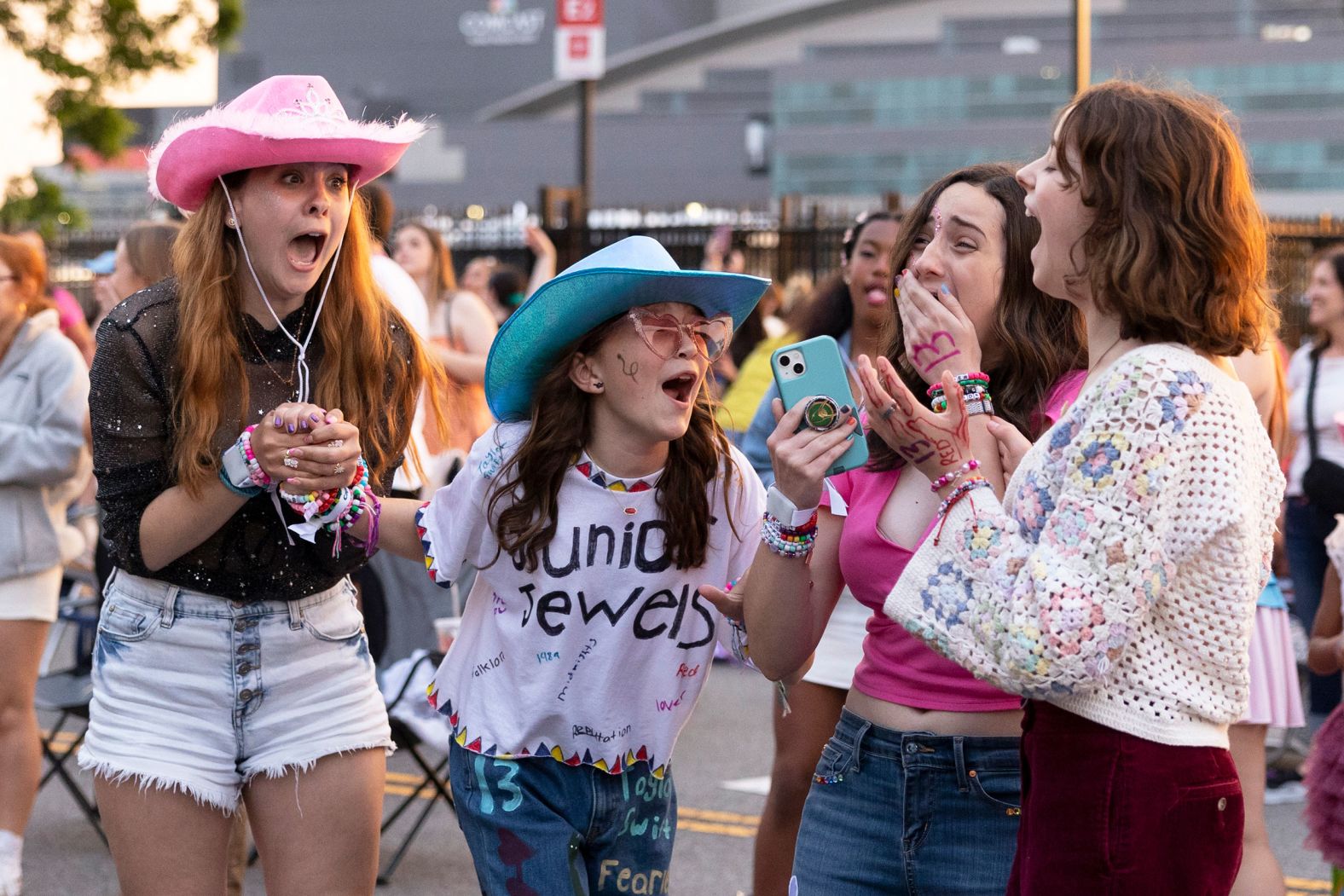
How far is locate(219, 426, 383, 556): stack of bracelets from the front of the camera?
9.99ft

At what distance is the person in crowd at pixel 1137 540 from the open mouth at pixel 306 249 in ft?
5.03

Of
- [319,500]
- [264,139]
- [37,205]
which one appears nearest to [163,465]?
[319,500]

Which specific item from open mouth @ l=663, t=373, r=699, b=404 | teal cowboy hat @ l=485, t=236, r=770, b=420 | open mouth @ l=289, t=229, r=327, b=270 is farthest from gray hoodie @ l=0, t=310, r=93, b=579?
open mouth @ l=663, t=373, r=699, b=404

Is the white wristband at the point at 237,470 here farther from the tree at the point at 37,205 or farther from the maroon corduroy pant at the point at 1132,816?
the tree at the point at 37,205

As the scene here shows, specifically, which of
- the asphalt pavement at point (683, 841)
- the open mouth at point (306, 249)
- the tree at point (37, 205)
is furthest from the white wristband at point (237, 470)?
the tree at point (37, 205)

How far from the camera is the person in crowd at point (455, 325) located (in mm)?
7551

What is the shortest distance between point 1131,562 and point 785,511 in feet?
2.33

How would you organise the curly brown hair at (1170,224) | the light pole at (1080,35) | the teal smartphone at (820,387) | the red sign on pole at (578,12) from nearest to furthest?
1. the curly brown hair at (1170,224)
2. the teal smartphone at (820,387)
3. the light pole at (1080,35)
4. the red sign on pole at (578,12)

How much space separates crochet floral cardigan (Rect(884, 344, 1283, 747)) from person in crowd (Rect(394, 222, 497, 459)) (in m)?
5.11

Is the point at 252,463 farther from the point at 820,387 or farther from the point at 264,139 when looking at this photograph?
the point at 820,387

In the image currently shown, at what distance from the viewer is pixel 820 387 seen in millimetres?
2738

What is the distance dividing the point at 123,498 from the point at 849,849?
1563 mm

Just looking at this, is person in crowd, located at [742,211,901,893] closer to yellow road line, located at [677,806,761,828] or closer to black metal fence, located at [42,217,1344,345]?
yellow road line, located at [677,806,761,828]

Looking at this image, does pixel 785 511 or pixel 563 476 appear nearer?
pixel 785 511
